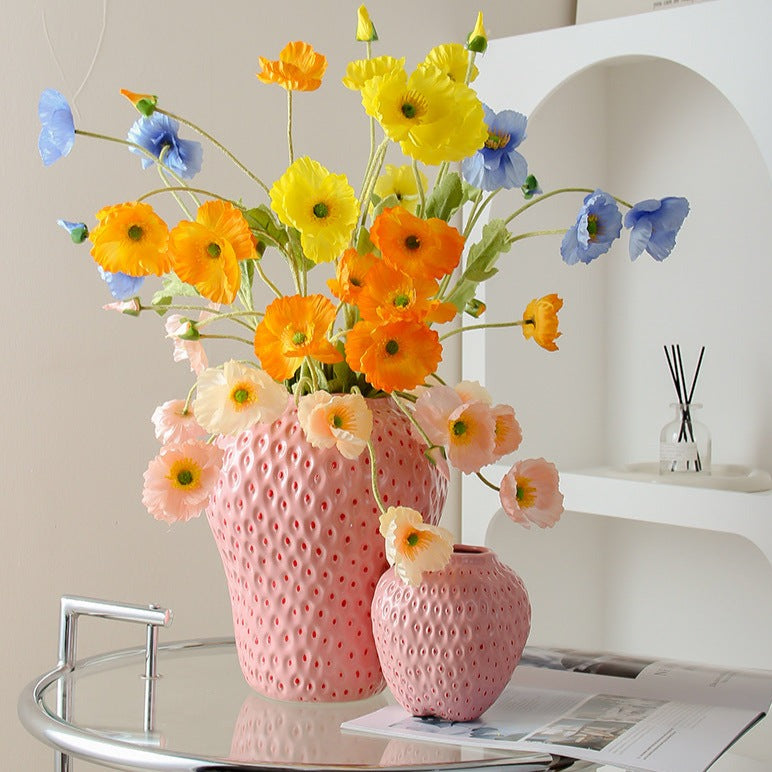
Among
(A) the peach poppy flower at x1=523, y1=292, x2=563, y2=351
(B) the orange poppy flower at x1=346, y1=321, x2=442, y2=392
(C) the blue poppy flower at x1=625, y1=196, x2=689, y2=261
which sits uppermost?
(C) the blue poppy flower at x1=625, y1=196, x2=689, y2=261

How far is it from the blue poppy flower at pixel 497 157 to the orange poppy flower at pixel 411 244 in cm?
9

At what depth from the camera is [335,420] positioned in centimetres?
91

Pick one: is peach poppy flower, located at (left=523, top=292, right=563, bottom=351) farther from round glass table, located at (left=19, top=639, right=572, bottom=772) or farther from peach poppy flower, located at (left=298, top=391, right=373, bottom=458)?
round glass table, located at (left=19, top=639, right=572, bottom=772)

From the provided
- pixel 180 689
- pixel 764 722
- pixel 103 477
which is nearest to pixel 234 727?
pixel 180 689

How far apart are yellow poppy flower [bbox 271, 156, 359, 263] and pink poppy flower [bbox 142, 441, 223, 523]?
180 mm

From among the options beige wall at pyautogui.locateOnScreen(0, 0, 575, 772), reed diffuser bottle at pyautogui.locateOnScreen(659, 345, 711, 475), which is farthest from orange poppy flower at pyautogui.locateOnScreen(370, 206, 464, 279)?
reed diffuser bottle at pyautogui.locateOnScreen(659, 345, 711, 475)

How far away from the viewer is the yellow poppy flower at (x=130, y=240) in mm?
876

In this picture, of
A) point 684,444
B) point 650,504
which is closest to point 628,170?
point 684,444

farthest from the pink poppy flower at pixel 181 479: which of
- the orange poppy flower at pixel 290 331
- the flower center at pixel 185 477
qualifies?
the orange poppy flower at pixel 290 331

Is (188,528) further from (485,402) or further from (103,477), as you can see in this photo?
(485,402)

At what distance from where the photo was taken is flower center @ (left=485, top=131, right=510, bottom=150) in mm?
945

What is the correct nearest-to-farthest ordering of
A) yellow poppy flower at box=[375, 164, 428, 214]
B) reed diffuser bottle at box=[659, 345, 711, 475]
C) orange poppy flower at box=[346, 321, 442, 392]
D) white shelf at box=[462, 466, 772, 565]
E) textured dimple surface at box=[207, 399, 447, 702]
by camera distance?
orange poppy flower at box=[346, 321, 442, 392]
textured dimple surface at box=[207, 399, 447, 702]
yellow poppy flower at box=[375, 164, 428, 214]
white shelf at box=[462, 466, 772, 565]
reed diffuser bottle at box=[659, 345, 711, 475]

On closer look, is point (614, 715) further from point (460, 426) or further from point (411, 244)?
point (411, 244)

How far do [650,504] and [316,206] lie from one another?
3.47 feet
